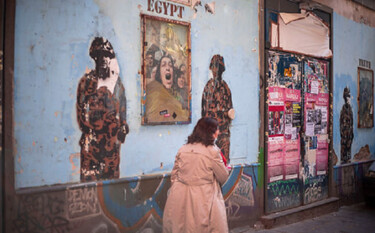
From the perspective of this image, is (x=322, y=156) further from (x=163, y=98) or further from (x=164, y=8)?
(x=164, y=8)

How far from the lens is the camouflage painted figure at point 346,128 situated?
905 centimetres

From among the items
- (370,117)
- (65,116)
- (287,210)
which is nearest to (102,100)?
(65,116)

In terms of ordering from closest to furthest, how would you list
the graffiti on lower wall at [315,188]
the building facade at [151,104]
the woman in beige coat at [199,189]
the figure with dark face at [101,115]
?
the woman in beige coat at [199,189], the building facade at [151,104], the figure with dark face at [101,115], the graffiti on lower wall at [315,188]

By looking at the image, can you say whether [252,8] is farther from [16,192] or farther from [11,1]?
[16,192]

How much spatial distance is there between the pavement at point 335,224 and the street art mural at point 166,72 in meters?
2.26

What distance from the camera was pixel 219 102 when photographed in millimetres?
6250

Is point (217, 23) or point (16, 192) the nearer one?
point (16, 192)

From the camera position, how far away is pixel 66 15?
4.41 meters

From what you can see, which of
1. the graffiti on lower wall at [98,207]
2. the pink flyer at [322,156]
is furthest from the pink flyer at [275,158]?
the graffiti on lower wall at [98,207]

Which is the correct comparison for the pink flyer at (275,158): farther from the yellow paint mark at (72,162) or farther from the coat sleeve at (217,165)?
the yellow paint mark at (72,162)

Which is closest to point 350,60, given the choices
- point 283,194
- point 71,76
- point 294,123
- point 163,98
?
point 294,123

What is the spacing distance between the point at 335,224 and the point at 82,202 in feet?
16.0

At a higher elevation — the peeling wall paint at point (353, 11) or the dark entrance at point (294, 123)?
the peeling wall paint at point (353, 11)

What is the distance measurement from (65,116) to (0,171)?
2.94ft
